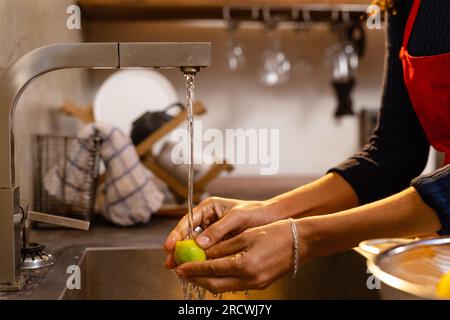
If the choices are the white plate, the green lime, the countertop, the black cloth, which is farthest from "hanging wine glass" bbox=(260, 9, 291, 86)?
the green lime

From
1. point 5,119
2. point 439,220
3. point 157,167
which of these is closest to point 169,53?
point 5,119

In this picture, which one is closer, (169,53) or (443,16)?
(169,53)

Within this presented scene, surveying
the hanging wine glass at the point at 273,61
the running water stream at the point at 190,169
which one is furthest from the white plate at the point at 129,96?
the running water stream at the point at 190,169

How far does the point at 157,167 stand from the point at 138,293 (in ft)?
1.40

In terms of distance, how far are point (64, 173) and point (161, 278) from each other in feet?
1.04

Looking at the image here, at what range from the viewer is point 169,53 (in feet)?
2.52

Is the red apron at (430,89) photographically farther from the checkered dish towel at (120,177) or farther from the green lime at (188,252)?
the checkered dish towel at (120,177)

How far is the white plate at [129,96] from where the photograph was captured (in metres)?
1.80

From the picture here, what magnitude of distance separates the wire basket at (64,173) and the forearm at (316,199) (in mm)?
453

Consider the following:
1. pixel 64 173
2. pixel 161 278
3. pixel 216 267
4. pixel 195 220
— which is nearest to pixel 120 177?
pixel 64 173

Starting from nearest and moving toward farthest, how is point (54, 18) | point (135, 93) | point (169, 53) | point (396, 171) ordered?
point (169, 53) < point (396, 171) < point (54, 18) < point (135, 93)

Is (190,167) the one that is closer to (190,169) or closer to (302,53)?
(190,169)

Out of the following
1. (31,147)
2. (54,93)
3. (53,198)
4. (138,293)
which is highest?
(54,93)

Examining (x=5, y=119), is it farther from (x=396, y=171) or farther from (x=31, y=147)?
(x=396, y=171)
